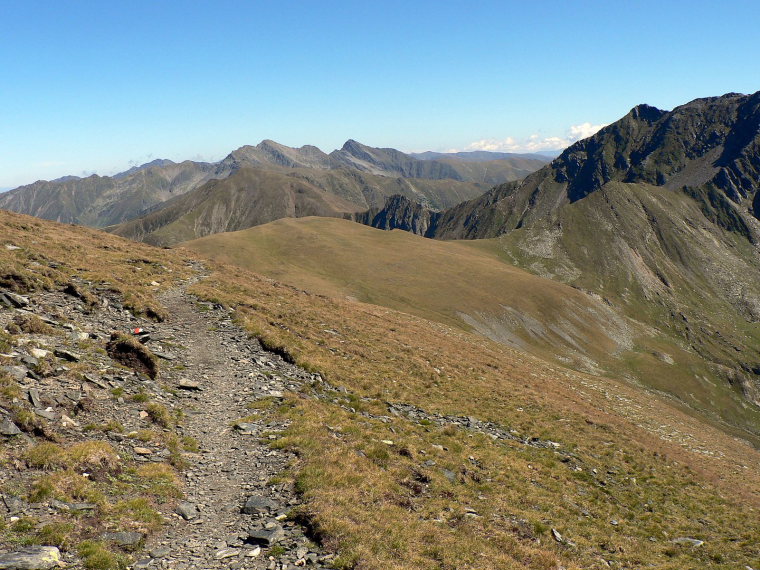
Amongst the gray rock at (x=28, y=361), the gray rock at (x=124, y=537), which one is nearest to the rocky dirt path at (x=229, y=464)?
the gray rock at (x=124, y=537)

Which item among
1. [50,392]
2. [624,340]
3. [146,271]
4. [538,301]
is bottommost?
[624,340]

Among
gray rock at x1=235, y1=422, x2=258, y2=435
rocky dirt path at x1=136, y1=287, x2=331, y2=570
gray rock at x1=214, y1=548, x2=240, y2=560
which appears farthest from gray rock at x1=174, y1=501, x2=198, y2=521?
gray rock at x1=235, y1=422, x2=258, y2=435

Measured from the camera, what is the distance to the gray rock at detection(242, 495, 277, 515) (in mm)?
→ 14633

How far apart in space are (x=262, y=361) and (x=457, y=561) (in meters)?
18.8

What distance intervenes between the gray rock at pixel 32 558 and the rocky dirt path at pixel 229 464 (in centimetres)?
205

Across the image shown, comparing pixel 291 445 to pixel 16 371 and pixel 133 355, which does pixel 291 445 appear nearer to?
pixel 133 355

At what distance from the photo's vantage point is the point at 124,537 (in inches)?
473

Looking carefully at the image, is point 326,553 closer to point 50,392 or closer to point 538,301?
point 50,392

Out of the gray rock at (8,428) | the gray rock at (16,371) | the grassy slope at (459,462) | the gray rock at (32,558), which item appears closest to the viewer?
the gray rock at (32,558)

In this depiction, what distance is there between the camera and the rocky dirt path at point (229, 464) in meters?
12.5

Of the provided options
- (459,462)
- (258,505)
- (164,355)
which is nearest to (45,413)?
(258,505)

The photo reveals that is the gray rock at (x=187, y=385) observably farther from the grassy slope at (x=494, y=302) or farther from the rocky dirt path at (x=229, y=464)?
the grassy slope at (x=494, y=302)

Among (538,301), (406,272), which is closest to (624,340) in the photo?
(538,301)

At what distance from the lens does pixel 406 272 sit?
5566 inches
